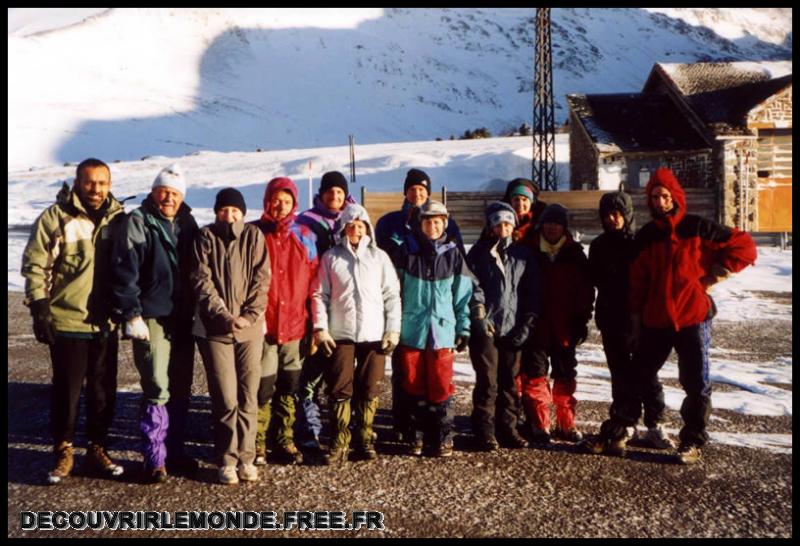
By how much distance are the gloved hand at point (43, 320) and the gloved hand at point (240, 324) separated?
1.12 meters

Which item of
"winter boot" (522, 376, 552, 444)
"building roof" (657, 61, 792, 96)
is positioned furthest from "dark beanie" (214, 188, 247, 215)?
"building roof" (657, 61, 792, 96)

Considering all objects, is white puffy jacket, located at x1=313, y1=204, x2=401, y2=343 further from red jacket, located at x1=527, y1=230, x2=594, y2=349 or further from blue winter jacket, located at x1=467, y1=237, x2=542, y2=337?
red jacket, located at x1=527, y1=230, x2=594, y2=349

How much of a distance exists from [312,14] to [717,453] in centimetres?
10032

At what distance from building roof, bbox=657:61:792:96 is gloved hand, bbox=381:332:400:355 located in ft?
64.7

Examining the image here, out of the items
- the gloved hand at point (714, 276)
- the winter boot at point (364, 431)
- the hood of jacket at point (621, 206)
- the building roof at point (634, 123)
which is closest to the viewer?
the gloved hand at point (714, 276)

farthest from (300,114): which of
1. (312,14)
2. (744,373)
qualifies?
(744,373)

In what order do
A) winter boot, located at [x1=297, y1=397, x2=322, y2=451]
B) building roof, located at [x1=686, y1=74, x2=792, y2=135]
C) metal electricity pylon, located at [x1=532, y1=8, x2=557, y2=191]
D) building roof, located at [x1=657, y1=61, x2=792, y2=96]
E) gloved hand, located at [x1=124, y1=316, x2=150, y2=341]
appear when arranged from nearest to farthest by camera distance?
gloved hand, located at [x1=124, y1=316, x2=150, y2=341] → winter boot, located at [x1=297, y1=397, x2=322, y2=451] → building roof, located at [x1=686, y1=74, x2=792, y2=135] → building roof, located at [x1=657, y1=61, x2=792, y2=96] → metal electricity pylon, located at [x1=532, y1=8, x2=557, y2=191]

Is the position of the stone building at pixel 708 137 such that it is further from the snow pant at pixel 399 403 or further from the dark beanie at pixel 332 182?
the snow pant at pixel 399 403

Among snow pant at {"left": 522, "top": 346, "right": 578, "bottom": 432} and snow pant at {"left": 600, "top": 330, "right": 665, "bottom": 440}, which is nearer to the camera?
snow pant at {"left": 600, "top": 330, "right": 665, "bottom": 440}

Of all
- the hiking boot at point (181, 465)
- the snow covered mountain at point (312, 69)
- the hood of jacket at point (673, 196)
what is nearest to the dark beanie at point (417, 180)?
the hood of jacket at point (673, 196)

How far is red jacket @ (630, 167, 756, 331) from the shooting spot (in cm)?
406

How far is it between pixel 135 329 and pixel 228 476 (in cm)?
105

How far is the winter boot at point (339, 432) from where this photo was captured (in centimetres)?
418
